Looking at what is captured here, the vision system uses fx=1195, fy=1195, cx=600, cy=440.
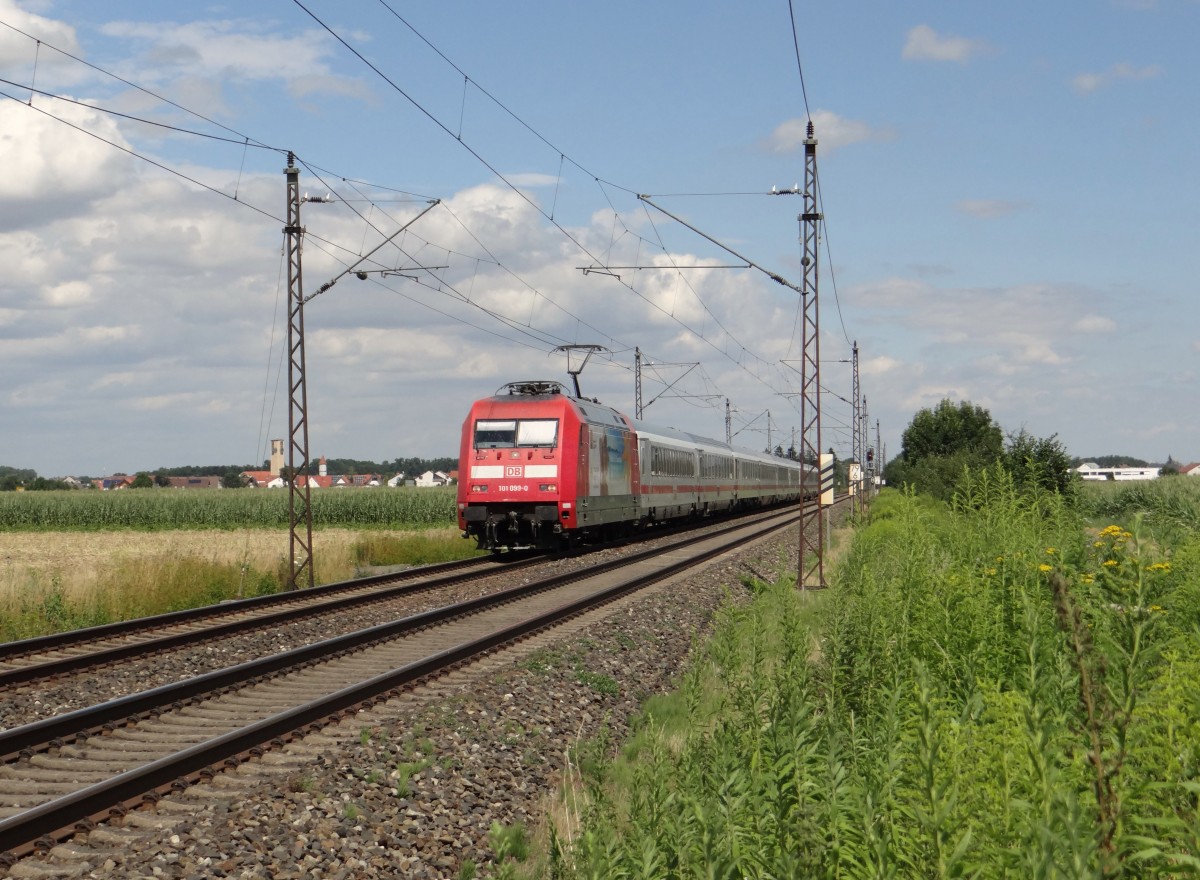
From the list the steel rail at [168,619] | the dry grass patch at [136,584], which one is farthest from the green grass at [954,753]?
the dry grass patch at [136,584]

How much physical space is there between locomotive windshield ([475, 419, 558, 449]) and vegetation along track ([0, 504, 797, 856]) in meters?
9.70

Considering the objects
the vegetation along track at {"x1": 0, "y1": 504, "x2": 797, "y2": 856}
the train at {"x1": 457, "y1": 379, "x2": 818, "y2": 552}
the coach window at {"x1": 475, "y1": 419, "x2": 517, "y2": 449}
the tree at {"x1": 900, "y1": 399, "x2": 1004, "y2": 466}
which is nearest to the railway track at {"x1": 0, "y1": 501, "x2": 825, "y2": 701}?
the vegetation along track at {"x1": 0, "y1": 504, "x2": 797, "y2": 856}

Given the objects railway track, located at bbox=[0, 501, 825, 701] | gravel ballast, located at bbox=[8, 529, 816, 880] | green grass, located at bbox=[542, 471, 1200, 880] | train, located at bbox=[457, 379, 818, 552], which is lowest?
gravel ballast, located at bbox=[8, 529, 816, 880]

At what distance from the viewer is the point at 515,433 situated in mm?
27016

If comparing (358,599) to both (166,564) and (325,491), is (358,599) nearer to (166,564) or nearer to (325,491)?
(166,564)

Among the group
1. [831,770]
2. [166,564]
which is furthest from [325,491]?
[831,770]

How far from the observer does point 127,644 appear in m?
14.5

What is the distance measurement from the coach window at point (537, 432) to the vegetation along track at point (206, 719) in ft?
31.6

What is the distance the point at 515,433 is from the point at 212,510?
3592 centimetres

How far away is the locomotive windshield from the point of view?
26734 millimetres

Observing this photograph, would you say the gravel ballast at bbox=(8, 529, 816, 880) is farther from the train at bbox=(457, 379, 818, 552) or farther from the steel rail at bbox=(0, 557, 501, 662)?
the train at bbox=(457, 379, 818, 552)

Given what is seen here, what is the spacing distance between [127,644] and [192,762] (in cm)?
705

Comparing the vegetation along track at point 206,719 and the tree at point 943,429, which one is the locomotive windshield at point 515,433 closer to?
the vegetation along track at point 206,719

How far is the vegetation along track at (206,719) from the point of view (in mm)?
7328
